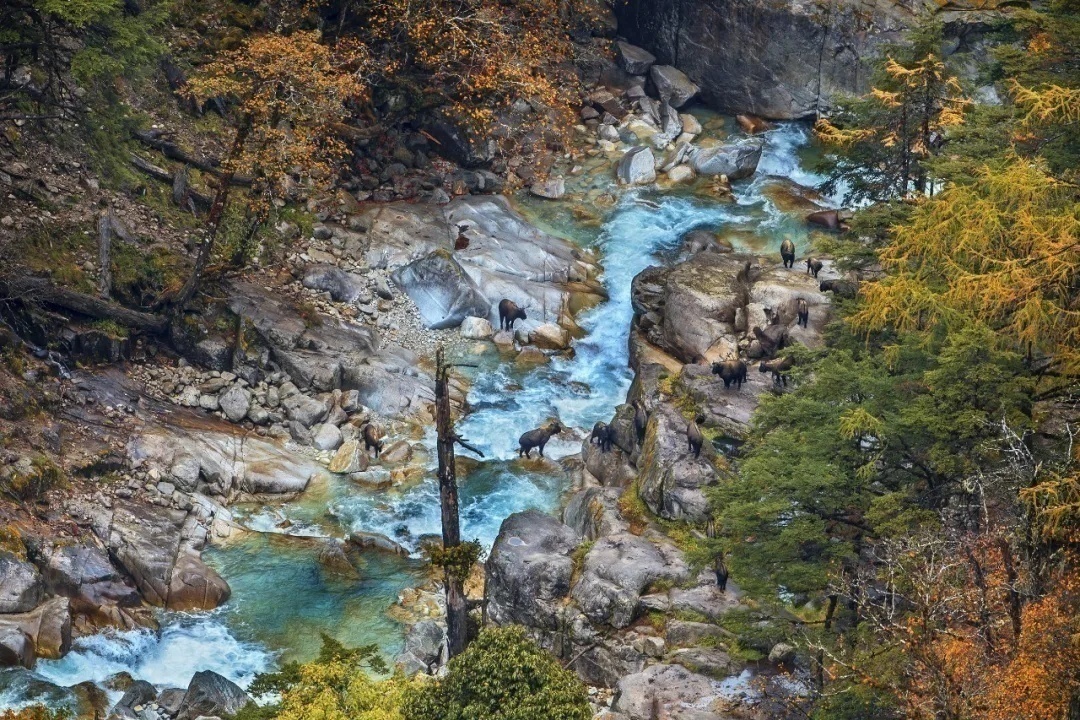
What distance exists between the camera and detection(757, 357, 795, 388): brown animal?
96.1 feet

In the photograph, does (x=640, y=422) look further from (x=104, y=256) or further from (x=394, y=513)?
(x=104, y=256)

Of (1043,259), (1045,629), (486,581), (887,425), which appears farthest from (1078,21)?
(486,581)

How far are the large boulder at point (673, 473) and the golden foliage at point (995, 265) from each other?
18.9ft

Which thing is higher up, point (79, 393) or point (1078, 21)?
point (1078, 21)

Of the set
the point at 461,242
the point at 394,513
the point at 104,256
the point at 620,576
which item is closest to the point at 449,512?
the point at 620,576

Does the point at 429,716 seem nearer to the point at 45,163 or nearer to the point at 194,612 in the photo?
the point at 194,612

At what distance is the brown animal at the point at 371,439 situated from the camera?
30.1m

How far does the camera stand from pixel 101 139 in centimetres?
2936

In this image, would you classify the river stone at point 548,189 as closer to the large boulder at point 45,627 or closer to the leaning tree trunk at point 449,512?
the leaning tree trunk at point 449,512

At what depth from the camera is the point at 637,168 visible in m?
41.8

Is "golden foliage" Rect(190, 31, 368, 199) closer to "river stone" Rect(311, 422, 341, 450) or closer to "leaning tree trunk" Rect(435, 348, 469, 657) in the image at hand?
"river stone" Rect(311, 422, 341, 450)

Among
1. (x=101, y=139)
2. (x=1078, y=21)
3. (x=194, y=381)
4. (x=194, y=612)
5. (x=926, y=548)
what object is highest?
(x=1078, y=21)

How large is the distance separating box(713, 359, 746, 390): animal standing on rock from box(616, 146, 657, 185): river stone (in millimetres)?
13675

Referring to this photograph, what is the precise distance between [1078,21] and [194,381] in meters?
20.6
